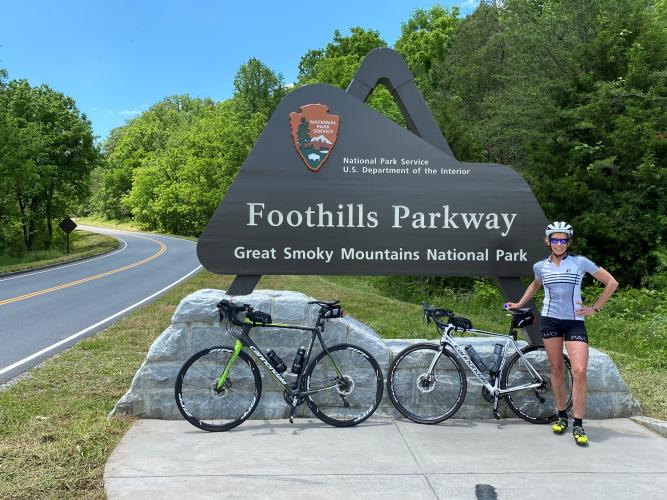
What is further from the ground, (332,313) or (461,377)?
(332,313)

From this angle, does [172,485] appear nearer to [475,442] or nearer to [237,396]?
[237,396]

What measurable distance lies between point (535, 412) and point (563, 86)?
576 inches

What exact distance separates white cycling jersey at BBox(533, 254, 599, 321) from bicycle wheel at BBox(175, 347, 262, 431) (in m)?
2.59

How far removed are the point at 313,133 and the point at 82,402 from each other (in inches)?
138

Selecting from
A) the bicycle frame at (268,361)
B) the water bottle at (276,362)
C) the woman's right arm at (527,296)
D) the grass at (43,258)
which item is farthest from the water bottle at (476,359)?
the grass at (43,258)

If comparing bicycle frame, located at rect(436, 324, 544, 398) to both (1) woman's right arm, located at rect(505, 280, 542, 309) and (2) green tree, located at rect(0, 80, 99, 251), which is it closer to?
(1) woman's right arm, located at rect(505, 280, 542, 309)

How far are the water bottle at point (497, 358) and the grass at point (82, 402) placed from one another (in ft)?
5.24

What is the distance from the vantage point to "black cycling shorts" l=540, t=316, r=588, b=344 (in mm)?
4793

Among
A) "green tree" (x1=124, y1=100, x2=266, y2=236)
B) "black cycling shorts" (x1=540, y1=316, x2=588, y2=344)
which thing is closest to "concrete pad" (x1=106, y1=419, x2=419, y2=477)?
"black cycling shorts" (x1=540, y1=316, x2=588, y2=344)

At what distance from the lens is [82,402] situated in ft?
18.9

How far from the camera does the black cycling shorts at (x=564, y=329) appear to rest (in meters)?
4.79

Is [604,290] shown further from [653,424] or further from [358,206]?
[358,206]

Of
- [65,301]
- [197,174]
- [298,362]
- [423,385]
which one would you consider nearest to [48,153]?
[197,174]

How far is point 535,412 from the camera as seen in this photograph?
538 cm
